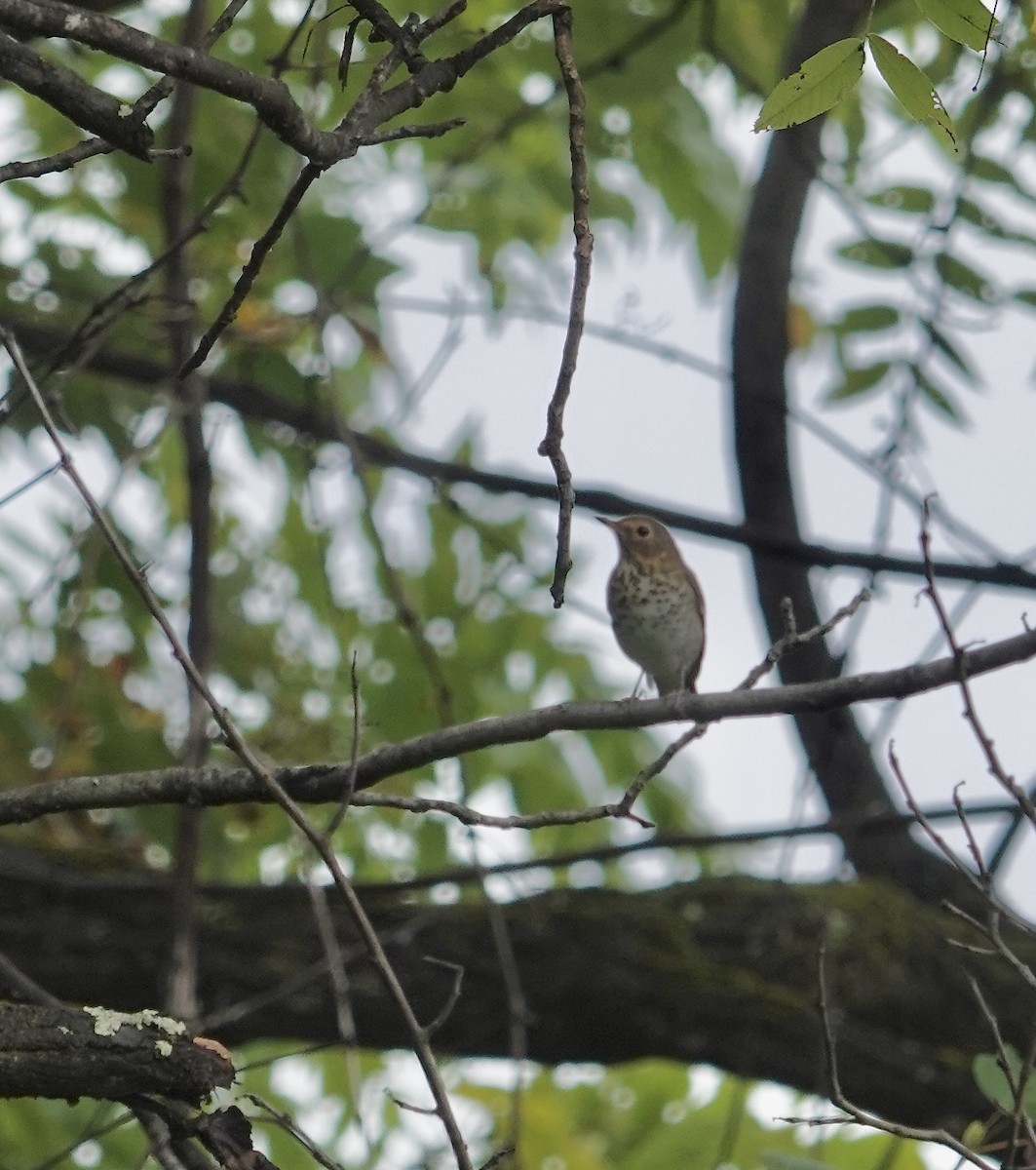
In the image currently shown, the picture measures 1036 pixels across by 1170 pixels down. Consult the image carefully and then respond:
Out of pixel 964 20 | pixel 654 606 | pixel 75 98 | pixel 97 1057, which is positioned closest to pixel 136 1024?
pixel 97 1057

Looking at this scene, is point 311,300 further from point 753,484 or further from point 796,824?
point 796,824

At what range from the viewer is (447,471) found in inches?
181

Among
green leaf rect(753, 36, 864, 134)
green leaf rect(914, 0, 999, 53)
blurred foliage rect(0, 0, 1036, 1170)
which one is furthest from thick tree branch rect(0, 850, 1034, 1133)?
green leaf rect(914, 0, 999, 53)

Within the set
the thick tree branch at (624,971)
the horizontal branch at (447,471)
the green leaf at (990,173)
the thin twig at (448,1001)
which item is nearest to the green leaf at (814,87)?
the thin twig at (448,1001)

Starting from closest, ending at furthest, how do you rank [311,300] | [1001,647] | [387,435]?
[1001,647] < [311,300] < [387,435]

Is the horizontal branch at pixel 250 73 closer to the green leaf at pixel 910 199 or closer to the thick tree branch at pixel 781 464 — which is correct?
the green leaf at pixel 910 199

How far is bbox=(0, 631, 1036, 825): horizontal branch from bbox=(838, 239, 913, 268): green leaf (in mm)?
2152

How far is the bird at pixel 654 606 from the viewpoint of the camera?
19.0ft

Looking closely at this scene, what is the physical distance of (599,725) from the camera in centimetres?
244

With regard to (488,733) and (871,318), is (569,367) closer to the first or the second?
(488,733)

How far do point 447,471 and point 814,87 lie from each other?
8.55 ft

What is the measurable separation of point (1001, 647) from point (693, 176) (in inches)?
129

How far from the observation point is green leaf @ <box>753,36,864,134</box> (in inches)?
80.0

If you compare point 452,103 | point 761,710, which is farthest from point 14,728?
point 761,710
